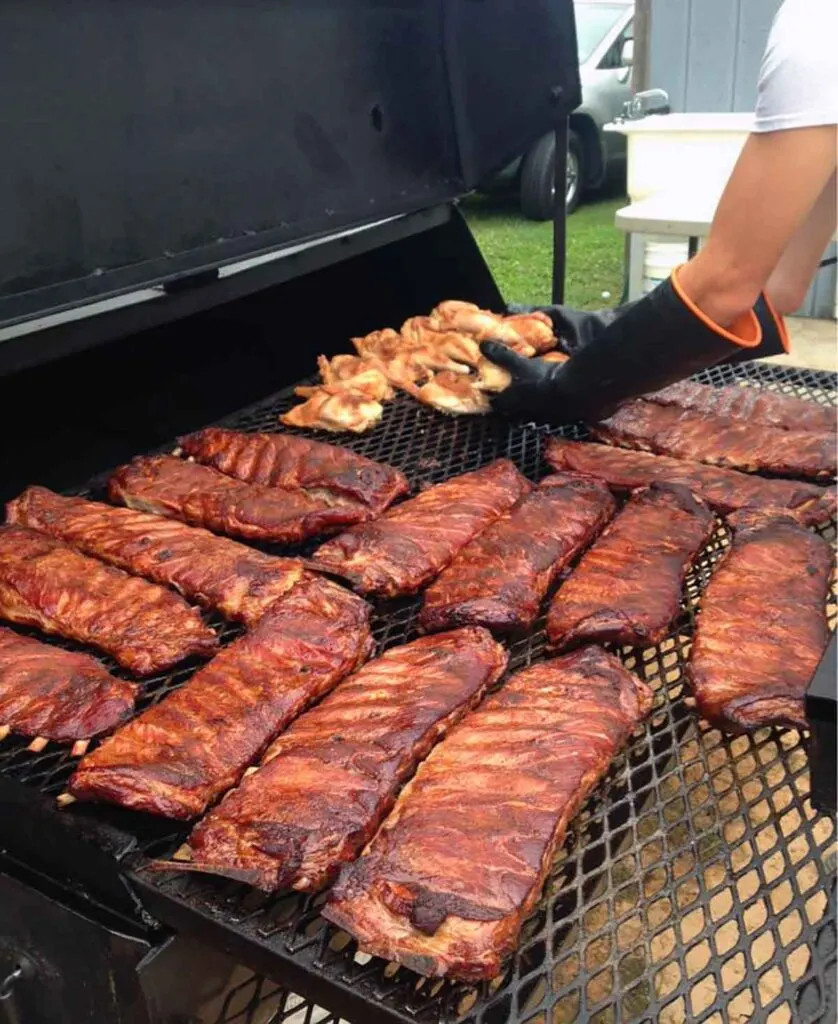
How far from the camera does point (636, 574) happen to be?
2744 millimetres

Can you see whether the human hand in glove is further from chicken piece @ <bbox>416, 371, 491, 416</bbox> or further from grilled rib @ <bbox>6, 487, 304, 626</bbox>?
grilled rib @ <bbox>6, 487, 304, 626</bbox>

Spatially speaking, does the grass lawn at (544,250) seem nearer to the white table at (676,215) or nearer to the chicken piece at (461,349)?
the white table at (676,215)

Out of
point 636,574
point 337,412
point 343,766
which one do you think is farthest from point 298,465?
point 343,766

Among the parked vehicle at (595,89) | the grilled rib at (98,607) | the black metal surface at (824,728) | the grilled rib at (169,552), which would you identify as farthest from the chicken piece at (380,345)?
the parked vehicle at (595,89)

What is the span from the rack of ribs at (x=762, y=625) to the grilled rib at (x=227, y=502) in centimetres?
124

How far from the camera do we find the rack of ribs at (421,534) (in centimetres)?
285

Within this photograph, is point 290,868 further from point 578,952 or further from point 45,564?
point 45,564

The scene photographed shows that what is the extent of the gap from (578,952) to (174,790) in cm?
90

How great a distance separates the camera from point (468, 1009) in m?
1.65

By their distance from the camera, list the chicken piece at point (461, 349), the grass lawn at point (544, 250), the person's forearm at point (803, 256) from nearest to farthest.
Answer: the person's forearm at point (803, 256) < the chicken piece at point (461, 349) < the grass lawn at point (544, 250)

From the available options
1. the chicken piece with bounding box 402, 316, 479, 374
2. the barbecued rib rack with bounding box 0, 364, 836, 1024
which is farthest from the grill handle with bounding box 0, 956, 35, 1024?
the chicken piece with bounding box 402, 316, 479, 374

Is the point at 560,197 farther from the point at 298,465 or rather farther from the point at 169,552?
the point at 169,552

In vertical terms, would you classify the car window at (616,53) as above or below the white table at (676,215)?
above

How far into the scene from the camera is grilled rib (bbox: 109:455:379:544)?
125 inches
